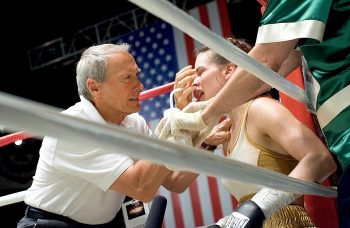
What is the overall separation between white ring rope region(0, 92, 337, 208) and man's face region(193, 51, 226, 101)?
0.81 metres

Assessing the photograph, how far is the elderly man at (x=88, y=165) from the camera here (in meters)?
1.50

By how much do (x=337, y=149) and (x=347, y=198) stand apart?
107 mm

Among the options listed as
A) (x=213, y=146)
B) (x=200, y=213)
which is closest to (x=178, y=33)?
(x=200, y=213)

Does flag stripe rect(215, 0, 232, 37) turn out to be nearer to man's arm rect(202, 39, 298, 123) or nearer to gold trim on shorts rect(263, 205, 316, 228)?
gold trim on shorts rect(263, 205, 316, 228)

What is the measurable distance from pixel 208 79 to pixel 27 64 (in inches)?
213

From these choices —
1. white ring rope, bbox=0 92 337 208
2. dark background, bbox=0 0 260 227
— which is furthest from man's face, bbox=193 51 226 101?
dark background, bbox=0 0 260 227

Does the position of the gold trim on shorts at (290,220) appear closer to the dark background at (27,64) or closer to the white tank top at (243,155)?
the white tank top at (243,155)

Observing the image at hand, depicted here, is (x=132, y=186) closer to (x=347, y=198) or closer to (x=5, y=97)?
(x=347, y=198)

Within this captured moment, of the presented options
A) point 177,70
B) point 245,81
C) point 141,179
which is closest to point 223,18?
point 177,70

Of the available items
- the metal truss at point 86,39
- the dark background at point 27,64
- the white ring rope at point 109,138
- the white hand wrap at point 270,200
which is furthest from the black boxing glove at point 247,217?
the dark background at point 27,64

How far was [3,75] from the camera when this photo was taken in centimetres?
618

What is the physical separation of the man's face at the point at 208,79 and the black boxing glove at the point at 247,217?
632 mm

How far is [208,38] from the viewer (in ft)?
2.54

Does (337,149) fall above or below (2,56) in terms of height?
below
